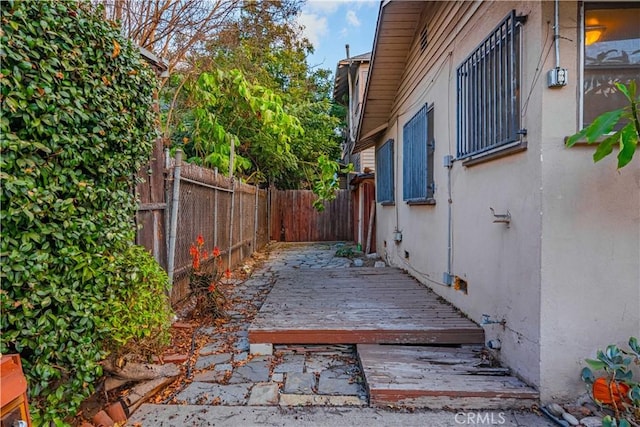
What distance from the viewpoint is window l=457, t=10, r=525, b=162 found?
279 centimetres

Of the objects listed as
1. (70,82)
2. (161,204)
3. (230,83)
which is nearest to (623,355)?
(70,82)

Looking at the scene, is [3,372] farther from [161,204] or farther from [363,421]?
[161,204]

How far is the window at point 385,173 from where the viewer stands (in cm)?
745

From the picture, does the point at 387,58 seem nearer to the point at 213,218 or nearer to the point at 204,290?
the point at 213,218

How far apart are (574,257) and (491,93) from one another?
5.03 feet

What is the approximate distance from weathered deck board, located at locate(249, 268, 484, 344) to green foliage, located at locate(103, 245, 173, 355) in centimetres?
88

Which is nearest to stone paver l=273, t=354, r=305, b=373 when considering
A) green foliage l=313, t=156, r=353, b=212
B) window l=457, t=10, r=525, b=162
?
window l=457, t=10, r=525, b=162

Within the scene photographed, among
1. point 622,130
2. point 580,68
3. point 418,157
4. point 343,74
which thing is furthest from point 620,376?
point 343,74

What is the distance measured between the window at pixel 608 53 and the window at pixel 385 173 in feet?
16.0

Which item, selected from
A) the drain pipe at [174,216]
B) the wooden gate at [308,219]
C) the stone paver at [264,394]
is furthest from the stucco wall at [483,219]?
the wooden gate at [308,219]

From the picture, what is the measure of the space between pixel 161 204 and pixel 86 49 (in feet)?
6.31

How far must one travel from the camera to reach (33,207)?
1.86 m

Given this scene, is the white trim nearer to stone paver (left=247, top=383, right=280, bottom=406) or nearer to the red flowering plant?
stone paver (left=247, top=383, right=280, bottom=406)

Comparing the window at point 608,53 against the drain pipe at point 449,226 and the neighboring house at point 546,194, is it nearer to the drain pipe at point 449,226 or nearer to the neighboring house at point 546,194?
the neighboring house at point 546,194
